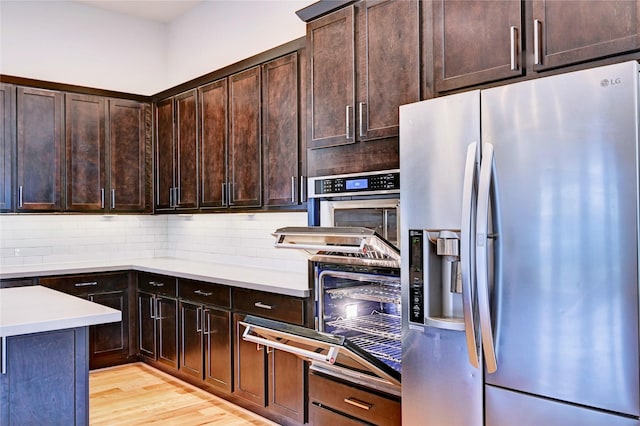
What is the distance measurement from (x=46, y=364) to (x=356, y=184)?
5.41 feet

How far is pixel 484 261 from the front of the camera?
1.84 m

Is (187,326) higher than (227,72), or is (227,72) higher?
(227,72)

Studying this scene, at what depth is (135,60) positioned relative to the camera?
580cm

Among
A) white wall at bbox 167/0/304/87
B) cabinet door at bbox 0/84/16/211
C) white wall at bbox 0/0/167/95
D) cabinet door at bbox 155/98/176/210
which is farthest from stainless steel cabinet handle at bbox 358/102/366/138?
white wall at bbox 0/0/167/95

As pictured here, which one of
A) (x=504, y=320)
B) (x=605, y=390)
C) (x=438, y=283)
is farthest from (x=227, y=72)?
(x=605, y=390)

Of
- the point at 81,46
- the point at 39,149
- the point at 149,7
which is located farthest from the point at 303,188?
the point at 81,46

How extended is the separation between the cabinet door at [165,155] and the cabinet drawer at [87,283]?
0.82 m

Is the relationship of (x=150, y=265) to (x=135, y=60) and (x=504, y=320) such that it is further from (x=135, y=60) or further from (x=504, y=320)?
(x=504, y=320)

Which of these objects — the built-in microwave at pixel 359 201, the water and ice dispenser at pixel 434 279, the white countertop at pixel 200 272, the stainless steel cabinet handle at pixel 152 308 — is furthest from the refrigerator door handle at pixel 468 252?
the stainless steel cabinet handle at pixel 152 308

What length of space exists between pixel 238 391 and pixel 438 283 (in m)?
2.21

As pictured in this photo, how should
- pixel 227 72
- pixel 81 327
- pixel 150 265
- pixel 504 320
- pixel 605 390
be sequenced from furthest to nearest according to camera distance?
1. pixel 150 265
2. pixel 227 72
3. pixel 81 327
4. pixel 504 320
5. pixel 605 390

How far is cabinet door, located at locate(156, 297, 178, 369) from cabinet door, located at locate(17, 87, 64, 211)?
1.36 metres

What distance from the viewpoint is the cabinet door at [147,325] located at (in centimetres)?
486

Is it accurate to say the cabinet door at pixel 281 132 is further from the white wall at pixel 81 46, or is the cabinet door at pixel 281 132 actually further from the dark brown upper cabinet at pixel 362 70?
the white wall at pixel 81 46
